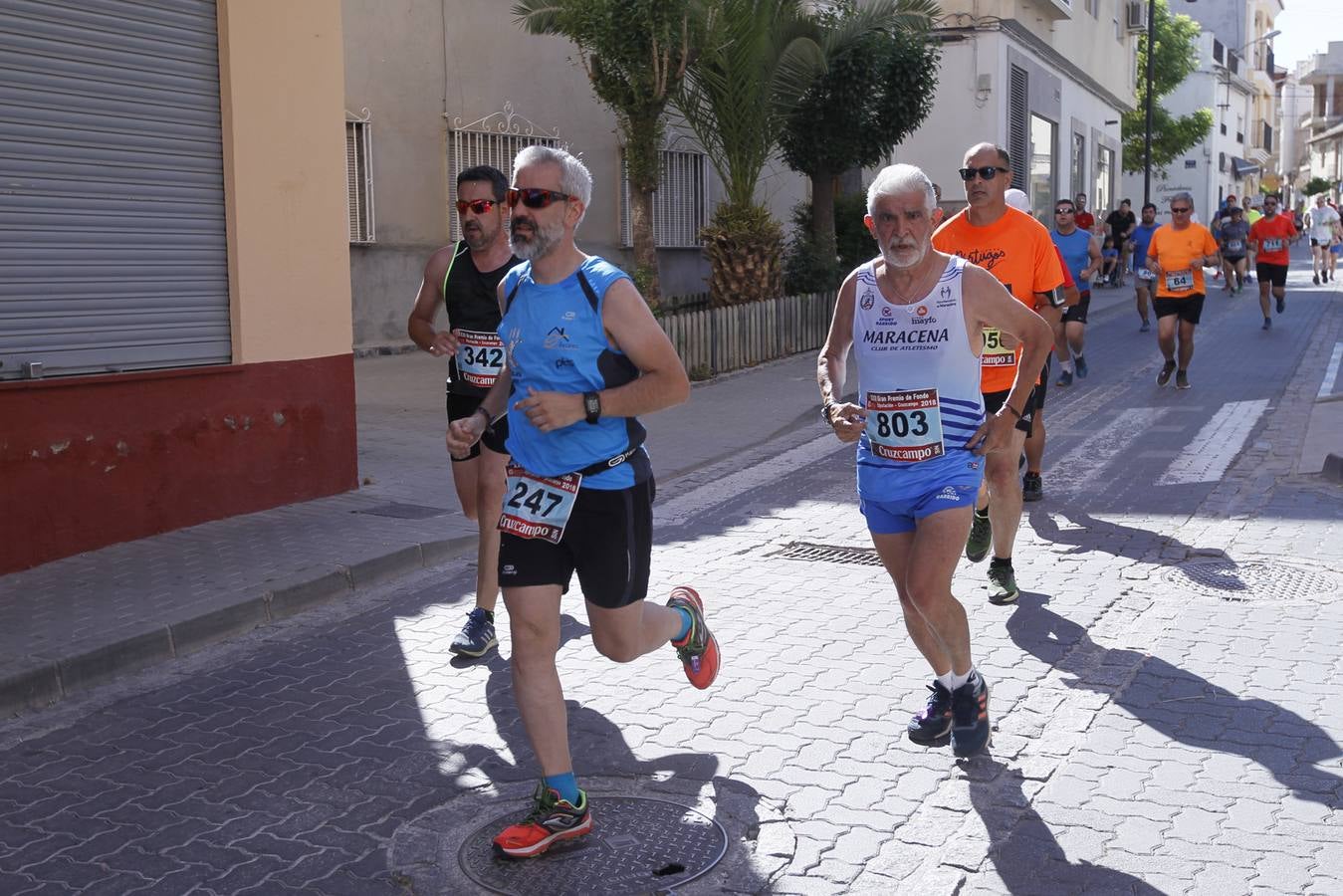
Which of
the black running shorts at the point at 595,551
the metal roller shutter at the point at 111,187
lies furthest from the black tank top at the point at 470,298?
the metal roller shutter at the point at 111,187

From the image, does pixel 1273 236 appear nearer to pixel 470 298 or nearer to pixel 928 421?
pixel 470 298

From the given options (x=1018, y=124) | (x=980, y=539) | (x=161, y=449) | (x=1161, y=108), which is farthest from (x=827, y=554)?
(x=1161, y=108)

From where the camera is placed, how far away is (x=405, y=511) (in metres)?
8.88

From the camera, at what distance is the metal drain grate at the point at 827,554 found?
A: 7.75 metres

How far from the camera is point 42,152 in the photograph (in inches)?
296

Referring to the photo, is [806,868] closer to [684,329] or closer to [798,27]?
[684,329]

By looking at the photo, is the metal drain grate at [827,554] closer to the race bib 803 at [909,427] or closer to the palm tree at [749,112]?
the race bib 803 at [909,427]

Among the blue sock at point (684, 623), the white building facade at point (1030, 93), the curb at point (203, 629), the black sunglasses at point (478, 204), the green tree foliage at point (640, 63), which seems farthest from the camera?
the white building facade at point (1030, 93)

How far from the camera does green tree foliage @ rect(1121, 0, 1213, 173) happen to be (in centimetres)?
4903

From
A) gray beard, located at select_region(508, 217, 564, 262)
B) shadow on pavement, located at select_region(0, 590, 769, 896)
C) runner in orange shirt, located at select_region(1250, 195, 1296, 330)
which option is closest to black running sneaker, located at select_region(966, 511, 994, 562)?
shadow on pavement, located at select_region(0, 590, 769, 896)

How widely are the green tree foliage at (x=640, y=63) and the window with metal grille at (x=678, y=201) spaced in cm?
520

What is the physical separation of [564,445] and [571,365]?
0.77 ft

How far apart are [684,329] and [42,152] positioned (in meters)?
9.17

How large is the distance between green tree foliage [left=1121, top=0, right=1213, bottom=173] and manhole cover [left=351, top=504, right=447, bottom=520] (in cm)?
4404
